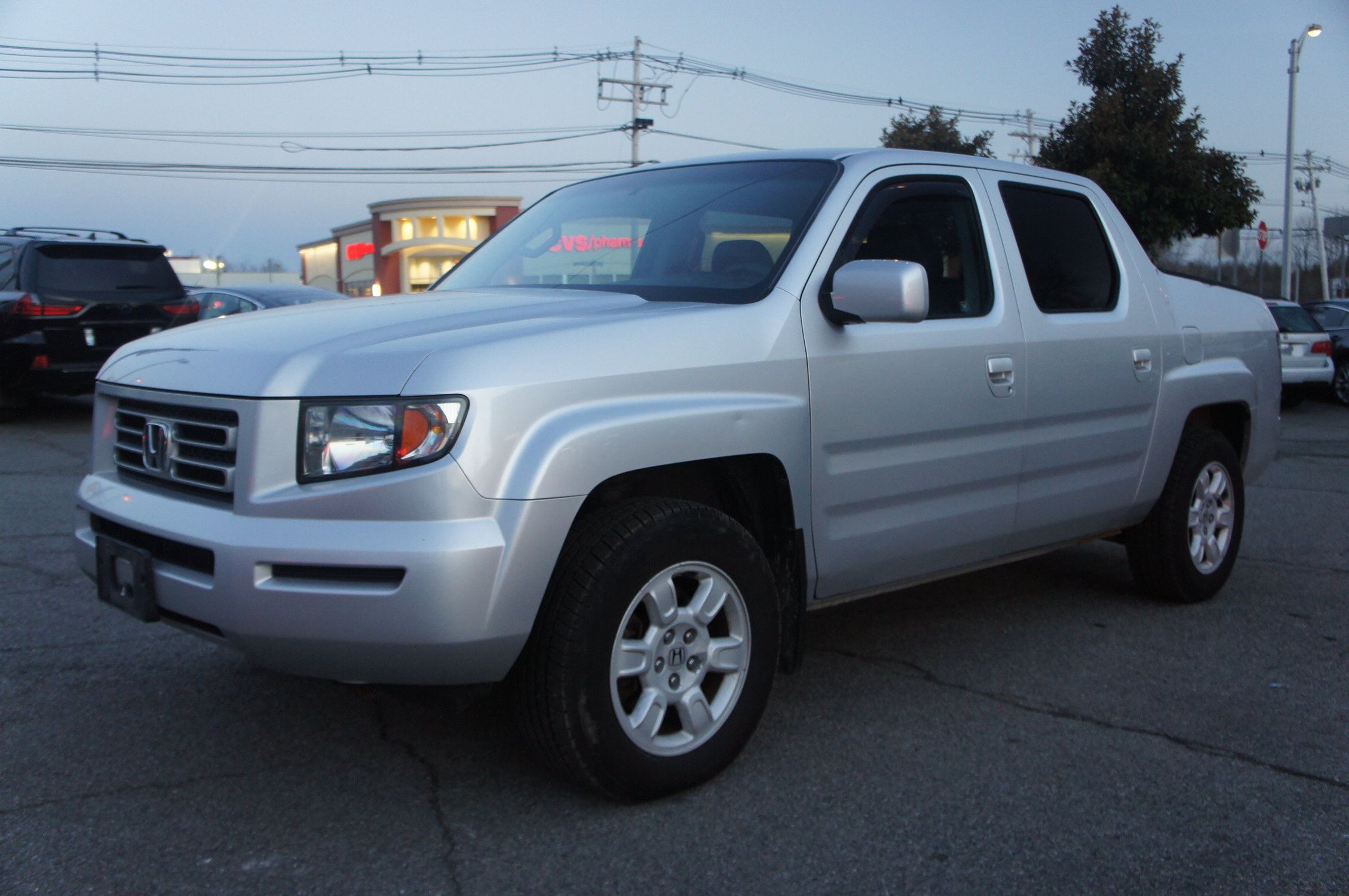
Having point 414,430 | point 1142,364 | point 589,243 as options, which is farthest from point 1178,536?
point 414,430

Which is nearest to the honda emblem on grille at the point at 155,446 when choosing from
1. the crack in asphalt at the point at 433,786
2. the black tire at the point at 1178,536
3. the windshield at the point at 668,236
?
the crack in asphalt at the point at 433,786

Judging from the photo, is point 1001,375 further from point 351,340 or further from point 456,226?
point 456,226

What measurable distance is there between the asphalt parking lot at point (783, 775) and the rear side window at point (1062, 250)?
4.46 ft

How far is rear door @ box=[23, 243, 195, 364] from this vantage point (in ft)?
36.7

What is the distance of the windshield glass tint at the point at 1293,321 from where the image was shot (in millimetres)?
15641

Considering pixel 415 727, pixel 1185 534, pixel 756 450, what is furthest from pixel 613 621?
pixel 1185 534

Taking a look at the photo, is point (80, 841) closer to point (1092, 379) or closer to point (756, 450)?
point (756, 450)

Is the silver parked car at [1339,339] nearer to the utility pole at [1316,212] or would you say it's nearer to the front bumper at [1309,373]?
the front bumper at [1309,373]

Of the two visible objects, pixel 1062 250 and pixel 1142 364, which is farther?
pixel 1142 364

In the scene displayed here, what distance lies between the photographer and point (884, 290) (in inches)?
131

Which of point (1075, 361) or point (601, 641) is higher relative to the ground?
point (1075, 361)

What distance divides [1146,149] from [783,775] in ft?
62.2

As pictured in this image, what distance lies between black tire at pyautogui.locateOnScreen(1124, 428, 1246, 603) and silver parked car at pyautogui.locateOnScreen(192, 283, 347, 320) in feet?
27.6

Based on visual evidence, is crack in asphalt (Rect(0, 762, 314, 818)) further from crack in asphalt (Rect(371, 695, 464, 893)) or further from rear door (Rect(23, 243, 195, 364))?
rear door (Rect(23, 243, 195, 364))
